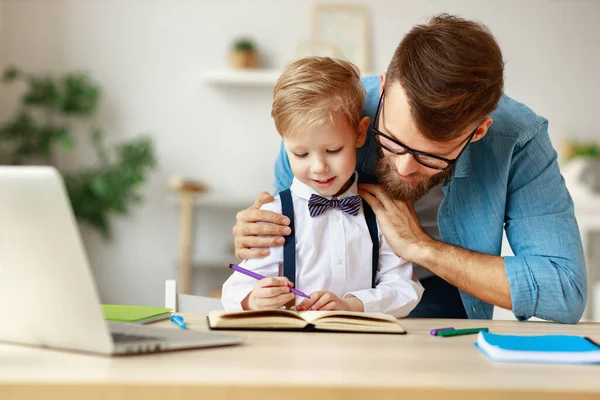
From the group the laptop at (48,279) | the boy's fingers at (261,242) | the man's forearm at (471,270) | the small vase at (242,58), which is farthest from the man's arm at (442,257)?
the small vase at (242,58)

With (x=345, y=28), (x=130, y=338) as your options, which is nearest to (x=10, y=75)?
(x=345, y=28)

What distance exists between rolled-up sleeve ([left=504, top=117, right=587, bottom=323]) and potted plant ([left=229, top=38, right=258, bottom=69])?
9.95ft

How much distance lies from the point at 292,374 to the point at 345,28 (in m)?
4.15

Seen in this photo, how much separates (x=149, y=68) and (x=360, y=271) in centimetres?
331

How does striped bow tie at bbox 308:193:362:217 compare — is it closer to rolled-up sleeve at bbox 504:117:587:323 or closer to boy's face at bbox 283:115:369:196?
boy's face at bbox 283:115:369:196

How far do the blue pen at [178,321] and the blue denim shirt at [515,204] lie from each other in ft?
2.26

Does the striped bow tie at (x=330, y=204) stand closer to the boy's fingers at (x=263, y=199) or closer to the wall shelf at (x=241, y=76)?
the boy's fingers at (x=263, y=199)

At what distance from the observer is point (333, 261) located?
168cm

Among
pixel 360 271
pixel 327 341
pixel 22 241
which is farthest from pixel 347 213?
pixel 22 241

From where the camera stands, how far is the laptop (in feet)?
2.73

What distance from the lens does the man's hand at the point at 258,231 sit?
1.63 meters

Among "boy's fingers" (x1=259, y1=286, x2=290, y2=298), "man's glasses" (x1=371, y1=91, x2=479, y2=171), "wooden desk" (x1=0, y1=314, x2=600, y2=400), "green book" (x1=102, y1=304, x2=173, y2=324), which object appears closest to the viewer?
"wooden desk" (x1=0, y1=314, x2=600, y2=400)

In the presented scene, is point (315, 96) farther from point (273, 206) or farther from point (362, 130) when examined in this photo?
point (273, 206)

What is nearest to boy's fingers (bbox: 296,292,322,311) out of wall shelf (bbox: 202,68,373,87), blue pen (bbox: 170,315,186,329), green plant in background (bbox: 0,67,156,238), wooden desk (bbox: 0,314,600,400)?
blue pen (bbox: 170,315,186,329)
